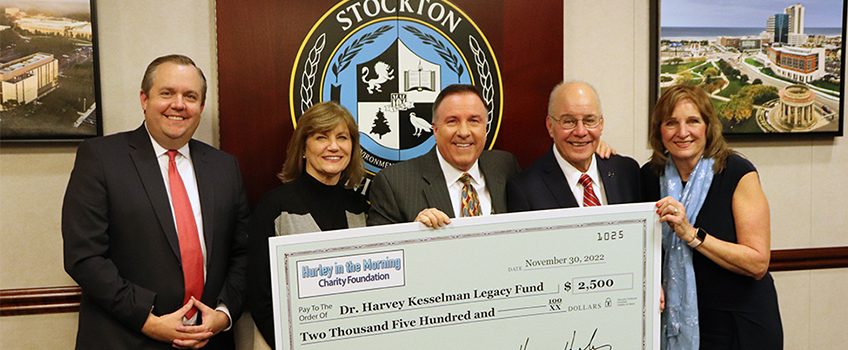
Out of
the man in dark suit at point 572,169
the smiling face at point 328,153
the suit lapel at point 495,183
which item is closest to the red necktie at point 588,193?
the man in dark suit at point 572,169

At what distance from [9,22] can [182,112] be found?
0.90m

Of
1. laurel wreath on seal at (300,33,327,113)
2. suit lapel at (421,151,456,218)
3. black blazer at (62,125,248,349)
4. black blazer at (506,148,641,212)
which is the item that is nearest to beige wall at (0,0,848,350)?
laurel wreath on seal at (300,33,327,113)

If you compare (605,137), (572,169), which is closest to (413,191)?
(572,169)

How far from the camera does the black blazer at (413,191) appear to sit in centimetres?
197

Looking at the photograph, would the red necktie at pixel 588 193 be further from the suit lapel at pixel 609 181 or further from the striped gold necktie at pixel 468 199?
the striped gold necktie at pixel 468 199

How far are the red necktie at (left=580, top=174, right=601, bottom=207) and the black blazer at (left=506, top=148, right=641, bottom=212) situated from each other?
5 cm

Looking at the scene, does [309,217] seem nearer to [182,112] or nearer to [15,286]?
[182,112]

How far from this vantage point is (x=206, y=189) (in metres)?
1.94

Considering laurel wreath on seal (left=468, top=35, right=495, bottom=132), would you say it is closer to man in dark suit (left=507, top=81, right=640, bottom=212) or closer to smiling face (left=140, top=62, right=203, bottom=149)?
man in dark suit (left=507, top=81, right=640, bottom=212)

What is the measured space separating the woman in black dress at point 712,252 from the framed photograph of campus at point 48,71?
2.31 metres

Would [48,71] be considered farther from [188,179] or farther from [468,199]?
[468,199]

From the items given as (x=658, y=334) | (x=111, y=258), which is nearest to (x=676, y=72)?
(x=658, y=334)

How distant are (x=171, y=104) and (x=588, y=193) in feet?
5.01

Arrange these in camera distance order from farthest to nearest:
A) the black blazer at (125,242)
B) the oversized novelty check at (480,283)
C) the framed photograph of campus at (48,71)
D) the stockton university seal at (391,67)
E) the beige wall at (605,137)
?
the stockton university seal at (391,67) → the beige wall at (605,137) → the framed photograph of campus at (48,71) → the black blazer at (125,242) → the oversized novelty check at (480,283)
